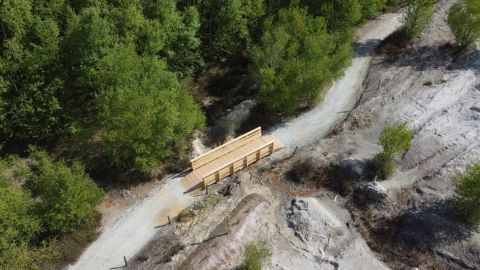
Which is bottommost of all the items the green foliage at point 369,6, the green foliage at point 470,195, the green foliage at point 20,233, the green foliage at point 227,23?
the green foliage at point 470,195

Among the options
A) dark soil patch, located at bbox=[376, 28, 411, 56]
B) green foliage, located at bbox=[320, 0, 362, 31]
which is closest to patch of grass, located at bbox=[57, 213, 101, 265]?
green foliage, located at bbox=[320, 0, 362, 31]

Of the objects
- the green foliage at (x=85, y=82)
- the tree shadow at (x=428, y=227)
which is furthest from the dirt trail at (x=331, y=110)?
the tree shadow at (x=428, y=227)

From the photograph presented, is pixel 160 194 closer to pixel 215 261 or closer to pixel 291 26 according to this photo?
pixel 215 261

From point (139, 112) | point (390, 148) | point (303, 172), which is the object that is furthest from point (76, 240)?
point (390, 148)

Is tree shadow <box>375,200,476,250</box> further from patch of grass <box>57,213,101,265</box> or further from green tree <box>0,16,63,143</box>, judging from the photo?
green tree <box>0,16,63,143</box>

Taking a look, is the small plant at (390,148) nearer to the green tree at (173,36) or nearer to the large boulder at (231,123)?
the large boulder at (231,123)

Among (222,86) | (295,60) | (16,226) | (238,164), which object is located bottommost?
(238,164)

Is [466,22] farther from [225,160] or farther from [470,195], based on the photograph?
[225,160]
